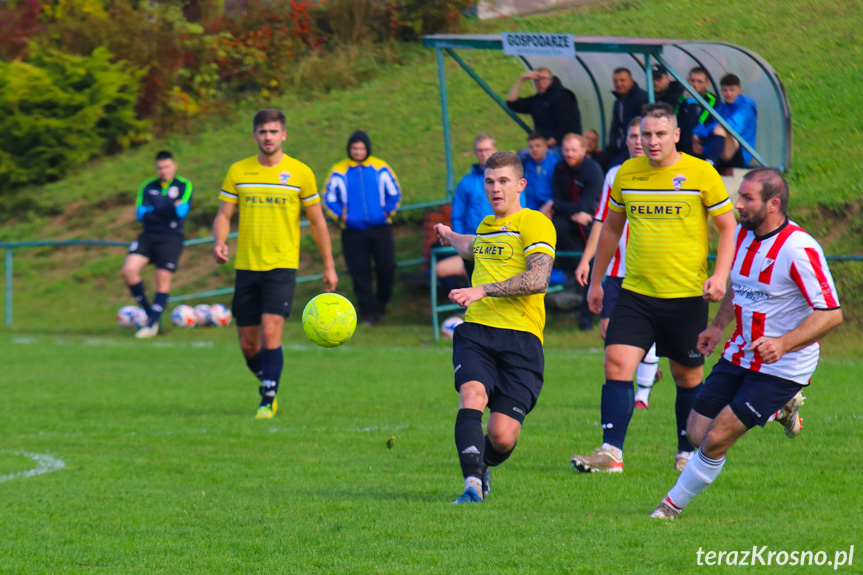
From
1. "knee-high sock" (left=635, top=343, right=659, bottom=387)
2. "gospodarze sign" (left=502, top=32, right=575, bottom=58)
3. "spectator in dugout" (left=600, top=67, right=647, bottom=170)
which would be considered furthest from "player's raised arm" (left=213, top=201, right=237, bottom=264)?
"gospodarze sign" (left=502, top=32, right=575, bottom=58)

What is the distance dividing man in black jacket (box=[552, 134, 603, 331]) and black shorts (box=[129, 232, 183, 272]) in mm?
5963

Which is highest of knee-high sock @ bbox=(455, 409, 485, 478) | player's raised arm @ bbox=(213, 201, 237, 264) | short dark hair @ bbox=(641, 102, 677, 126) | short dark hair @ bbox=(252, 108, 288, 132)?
short dark hair @ bbox=(641, 102, 677, 126)

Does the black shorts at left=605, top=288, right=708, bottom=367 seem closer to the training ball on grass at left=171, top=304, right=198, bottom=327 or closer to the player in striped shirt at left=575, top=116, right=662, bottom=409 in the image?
the player in striped shirt at left=575, top=116, right=662, bottom=409

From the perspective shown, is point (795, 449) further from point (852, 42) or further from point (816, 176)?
point (852, 42)

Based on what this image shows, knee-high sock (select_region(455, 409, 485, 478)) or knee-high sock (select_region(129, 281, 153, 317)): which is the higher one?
knee-high sock (select_region(455, 409, 485, 478))

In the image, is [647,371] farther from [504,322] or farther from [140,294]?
[140,294]

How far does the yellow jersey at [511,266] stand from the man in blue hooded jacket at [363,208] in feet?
29.8

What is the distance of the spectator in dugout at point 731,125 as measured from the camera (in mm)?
14188

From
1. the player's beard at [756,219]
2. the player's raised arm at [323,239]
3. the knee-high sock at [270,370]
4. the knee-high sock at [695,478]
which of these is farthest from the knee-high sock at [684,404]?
the knee-high sock at [270,370]

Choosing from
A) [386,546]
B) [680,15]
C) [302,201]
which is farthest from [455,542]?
[680,15]

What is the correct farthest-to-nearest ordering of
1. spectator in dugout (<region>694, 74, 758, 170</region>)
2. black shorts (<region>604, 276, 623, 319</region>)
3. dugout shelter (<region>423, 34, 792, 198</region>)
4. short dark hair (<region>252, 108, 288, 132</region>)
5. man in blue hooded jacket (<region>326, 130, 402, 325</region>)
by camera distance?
man in blue hooded jacket (<region>326, 130, 402, 325</region>) → dugout shelter (<region>423, 34, 792, 198</region>) → spectator in dugout (<region>694, 74, 758, 170</region>) → short dark hair (<region>252, 108, 288, 132</region>) → black shorts (<region>604, 276, 623, 319</region>)

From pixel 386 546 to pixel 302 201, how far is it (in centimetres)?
502

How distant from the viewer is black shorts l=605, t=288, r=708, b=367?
6.83 metres

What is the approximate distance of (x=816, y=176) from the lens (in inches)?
618
